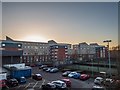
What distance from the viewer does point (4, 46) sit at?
7539 millimetres

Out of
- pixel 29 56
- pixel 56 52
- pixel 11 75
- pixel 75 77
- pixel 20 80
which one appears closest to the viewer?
pixel 20 80

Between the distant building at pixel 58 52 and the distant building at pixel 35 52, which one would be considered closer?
the distant building at pixel 35 52

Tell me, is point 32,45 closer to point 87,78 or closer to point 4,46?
point 4,46

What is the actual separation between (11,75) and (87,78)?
2301 mm

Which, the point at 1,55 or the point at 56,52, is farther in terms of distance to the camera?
the point at 56,52

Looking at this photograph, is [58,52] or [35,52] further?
[58,52]

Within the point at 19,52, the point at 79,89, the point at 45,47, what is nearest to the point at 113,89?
the point at 79,89

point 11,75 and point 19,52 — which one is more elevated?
point 19,52

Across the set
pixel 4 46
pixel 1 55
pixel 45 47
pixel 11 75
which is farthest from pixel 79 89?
pixel 45 47

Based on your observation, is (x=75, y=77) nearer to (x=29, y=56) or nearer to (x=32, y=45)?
(x=29, y=56)

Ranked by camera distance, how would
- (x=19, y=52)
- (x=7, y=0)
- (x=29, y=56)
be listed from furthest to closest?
(x=29, y=56)
(x=19, y=52)
(x=7, y=0)

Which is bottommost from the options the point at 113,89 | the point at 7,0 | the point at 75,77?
the point at 75,77

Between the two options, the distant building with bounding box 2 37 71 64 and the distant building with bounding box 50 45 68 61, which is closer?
the distant building with bounding box 2 37 71 64

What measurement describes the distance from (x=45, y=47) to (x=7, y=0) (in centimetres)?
1311
